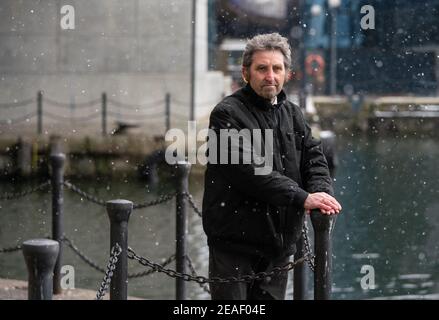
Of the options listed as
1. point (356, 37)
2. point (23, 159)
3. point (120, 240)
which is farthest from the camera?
point (356, 37)

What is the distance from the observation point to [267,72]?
186 inches

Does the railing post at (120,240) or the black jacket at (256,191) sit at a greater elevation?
the black jacket at (256,191)

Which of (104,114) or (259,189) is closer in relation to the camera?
(259,189)

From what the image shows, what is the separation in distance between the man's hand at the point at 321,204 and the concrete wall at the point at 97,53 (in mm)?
18540

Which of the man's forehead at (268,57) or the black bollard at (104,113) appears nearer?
the man's forehead at (268,57)

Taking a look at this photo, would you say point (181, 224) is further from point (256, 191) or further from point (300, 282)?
point (256, 191)

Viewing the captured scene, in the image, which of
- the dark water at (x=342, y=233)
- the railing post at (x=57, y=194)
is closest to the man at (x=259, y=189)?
the railing post at (x=57, y=194)

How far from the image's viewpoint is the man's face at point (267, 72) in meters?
4.72

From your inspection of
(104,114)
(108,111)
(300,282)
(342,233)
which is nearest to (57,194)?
(300,282)

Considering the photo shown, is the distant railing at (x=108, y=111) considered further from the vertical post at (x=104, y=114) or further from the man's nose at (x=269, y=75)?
the man's nose at (x=269, y=75)

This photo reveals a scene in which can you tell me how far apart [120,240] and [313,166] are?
110cm

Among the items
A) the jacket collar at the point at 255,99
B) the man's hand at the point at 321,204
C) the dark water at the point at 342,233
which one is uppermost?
the jacket collar at the point at 255,99

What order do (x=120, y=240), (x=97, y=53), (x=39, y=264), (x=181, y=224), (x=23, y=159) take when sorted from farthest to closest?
1. (x=97, y=53)
2. (x=23, y=159)
3. (x=181, y=224)
4. (x=120, y=240)
5. (x=39, y=264)

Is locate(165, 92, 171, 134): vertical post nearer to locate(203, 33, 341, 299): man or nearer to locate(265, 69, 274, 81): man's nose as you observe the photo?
locate(203, 33, 341, 299): man
